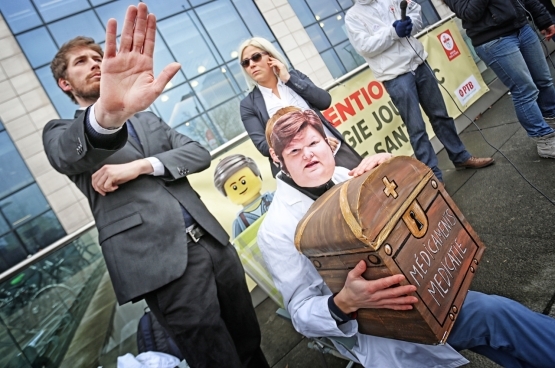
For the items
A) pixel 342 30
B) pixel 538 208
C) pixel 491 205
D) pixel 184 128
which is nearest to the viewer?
pixel 538 208

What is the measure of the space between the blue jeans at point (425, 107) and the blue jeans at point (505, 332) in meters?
2.00

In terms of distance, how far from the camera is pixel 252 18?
6418mm

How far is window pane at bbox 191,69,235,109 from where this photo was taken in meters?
6.02

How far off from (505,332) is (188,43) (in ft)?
21.8

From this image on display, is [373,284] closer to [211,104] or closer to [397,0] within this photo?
[397,0]

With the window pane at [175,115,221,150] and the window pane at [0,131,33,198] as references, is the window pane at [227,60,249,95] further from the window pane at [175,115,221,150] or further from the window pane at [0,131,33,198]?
the window pane at [0,131,33,198]

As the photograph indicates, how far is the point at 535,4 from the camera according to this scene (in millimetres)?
2730

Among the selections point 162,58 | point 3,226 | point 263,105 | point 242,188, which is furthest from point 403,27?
point 3,226

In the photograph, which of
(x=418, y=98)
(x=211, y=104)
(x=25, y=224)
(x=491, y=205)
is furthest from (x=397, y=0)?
(x=25, y=224)

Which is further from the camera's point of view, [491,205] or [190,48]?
[190,48]

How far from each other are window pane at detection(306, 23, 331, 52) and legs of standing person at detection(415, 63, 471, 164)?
4.29 metres

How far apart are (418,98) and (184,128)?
4264 millimetres

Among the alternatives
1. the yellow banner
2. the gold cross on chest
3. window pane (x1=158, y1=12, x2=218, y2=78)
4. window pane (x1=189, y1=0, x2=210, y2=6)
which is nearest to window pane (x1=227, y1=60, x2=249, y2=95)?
window pane (x1=158, y1=12, x2=218, y2=78)

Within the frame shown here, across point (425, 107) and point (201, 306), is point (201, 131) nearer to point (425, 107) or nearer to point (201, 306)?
point (425, 107)
